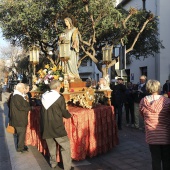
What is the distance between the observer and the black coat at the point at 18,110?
21.1 ft

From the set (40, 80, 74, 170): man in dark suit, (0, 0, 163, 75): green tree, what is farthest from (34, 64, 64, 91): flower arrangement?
(0, 0, 163, 75): green tree

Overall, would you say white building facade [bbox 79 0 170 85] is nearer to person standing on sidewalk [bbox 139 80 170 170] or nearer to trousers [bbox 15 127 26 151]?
trousers [bbox 15 127 26 151]

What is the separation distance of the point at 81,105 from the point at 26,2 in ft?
34.6

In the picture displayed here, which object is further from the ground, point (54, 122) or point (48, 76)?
point (48, 76)

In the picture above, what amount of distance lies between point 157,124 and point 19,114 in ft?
11.5

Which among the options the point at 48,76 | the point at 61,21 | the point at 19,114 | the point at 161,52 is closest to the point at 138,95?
the point at 48,76

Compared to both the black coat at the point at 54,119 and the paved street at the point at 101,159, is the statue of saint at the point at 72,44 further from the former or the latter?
the paved street at the point at 101,159

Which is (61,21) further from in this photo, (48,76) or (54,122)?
(54,122)

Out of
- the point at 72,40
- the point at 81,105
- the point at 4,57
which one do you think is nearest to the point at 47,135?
the point at 81,105

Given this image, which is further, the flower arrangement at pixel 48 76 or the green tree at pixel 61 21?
the green tree at pixel 61 21

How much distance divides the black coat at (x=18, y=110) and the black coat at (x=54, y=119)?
1.55 metres

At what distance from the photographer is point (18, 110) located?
6453 millimetres

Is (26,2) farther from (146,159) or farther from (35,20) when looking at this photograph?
(146,159)

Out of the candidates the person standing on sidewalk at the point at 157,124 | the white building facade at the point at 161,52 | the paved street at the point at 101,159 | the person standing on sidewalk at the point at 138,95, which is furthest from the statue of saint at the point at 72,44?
the white building facade at the point at 161,52
